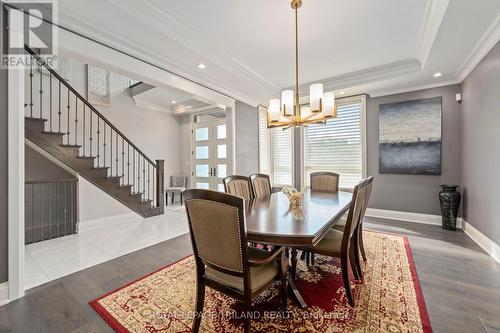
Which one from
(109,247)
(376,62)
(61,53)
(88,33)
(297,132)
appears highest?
(376,62)

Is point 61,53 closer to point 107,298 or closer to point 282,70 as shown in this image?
point 107,298

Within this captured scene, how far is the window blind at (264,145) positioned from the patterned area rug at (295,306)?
10.9 feet

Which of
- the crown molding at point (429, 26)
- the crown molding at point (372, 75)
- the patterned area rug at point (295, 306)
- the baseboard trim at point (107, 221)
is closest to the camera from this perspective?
the patterned area rug at point (295, 306)

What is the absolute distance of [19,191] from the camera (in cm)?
200

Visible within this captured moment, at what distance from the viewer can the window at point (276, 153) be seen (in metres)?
5.63

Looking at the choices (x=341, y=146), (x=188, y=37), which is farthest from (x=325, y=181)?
(x=188, y=37)

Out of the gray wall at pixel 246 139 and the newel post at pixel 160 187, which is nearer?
the gray wall at pixel 246 139

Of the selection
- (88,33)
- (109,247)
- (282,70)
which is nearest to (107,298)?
(109,247)

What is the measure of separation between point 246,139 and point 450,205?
391cm

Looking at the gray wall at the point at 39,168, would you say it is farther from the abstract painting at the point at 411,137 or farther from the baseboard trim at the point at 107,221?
the abstract painting at the point at 411,137

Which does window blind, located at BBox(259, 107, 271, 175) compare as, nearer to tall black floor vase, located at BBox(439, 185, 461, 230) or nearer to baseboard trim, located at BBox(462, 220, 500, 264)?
tall black floor vase, located at BBox(439, 185, 461, 230)

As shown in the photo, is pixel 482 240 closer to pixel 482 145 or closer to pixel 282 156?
pixel 482 145

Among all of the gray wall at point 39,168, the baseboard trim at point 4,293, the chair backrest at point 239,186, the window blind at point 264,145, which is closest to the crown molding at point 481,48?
the chair backrest at point 239,186

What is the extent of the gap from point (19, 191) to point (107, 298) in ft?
4.11
